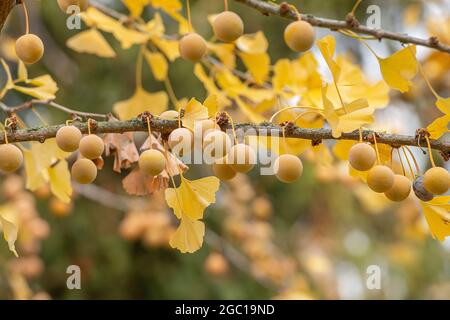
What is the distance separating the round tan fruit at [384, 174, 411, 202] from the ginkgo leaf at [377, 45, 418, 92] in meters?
0.16

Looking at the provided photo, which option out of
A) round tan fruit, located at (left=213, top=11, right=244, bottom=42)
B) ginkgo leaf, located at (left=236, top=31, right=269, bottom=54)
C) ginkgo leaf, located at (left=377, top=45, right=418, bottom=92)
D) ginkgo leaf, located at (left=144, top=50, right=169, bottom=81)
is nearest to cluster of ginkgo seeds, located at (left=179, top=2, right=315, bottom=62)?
round tan fruit, located at (left=213, top=11, right=244, bottom=42)

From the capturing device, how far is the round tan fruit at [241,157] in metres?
0.71

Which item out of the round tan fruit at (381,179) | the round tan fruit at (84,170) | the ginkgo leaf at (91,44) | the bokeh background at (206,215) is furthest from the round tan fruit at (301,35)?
the bokeh background at (206,215)

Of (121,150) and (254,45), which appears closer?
(121,150)

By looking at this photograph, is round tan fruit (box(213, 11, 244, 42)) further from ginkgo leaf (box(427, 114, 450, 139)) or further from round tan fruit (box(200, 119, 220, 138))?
ginkgo leaf (box(427, 114, 450, 139))

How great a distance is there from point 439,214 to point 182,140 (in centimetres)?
33

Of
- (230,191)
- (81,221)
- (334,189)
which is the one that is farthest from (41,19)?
(334,189)

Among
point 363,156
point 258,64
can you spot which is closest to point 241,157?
point 363,156

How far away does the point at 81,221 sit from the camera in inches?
98.8

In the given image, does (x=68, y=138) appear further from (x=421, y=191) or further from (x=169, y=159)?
(x=421, y=191)

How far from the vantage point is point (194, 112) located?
732 millimetres

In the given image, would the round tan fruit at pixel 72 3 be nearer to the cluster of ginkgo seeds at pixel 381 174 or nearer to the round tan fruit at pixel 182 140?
the round tan fruit at pixel 182 140

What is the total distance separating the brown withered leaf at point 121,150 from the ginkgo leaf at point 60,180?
0.30 ft

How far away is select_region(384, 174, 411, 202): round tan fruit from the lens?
74cm
